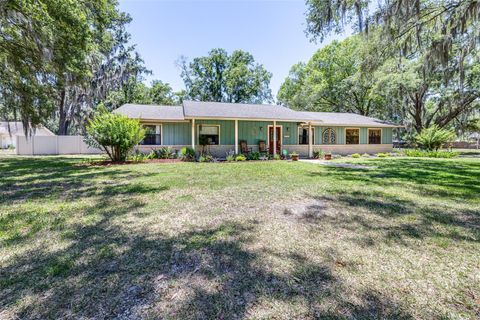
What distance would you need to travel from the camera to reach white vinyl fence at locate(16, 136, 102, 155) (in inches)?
715

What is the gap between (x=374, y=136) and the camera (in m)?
18.9

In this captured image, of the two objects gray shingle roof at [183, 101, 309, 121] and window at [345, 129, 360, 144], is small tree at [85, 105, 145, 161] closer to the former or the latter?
gray shingle roof at [183, 101, 309, 121]

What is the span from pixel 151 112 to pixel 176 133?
218cm

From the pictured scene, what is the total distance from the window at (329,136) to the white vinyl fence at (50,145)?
1767cm

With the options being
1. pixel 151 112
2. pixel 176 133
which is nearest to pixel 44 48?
pixel 151 112

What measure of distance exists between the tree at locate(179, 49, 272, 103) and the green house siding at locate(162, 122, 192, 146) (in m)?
17.5

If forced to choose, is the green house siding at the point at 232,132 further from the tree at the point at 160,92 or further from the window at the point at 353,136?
the tree at the point at 160,92

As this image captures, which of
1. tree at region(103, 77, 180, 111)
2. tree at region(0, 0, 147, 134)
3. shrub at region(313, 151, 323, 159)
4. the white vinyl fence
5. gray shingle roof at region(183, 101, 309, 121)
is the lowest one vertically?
shrub at region(313, 151, 323, 159)

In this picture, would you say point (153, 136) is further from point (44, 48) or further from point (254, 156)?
point (44, 48)

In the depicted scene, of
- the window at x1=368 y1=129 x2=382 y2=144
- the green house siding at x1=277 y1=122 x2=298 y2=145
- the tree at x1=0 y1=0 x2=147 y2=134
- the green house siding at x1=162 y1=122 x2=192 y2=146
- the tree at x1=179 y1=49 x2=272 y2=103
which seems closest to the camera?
the tree at x1=0 y1=0 x2=147 y2=134

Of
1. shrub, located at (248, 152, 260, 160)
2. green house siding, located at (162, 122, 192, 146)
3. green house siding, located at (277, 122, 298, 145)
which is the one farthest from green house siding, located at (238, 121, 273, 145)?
green house siding, located at (162, 122, 192, 146)

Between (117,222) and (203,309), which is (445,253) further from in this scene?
(117,222)

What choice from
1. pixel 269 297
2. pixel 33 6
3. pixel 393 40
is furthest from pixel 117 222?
pixel 393 40

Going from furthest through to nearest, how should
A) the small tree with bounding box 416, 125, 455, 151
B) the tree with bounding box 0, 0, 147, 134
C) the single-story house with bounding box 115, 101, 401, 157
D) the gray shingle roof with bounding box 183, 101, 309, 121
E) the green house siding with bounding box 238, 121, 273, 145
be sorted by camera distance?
the small tree with bounding box 416, 125, 455, 151, the green house siding with bounding box 238, 121, 273, 145, the single-story house with bounding box 115, 101, 401, 157, the gray shingle roof with bounding box 183, 101, 309, 121, the tree with bounding box 0, 0, 147, 134
